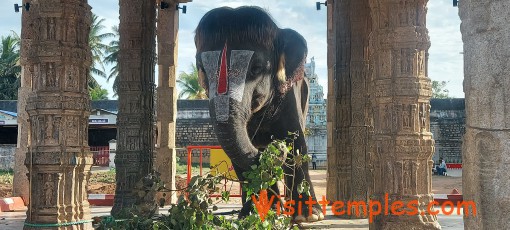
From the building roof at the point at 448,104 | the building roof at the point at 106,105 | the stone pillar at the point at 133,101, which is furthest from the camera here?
the building roof at the point at 106,105

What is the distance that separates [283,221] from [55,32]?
8.99ft

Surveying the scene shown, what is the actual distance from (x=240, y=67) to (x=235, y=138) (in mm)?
924

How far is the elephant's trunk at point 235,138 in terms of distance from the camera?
5.10 metres

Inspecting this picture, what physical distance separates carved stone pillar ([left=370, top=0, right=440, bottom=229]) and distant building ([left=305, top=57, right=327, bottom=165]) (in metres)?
25.5

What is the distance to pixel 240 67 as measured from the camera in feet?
18.4

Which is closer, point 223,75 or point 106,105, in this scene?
point 223,75

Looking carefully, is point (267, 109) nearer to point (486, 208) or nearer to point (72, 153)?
point (72, 153)

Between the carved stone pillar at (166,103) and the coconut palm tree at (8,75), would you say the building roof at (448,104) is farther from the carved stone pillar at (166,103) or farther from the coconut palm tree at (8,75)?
the coconut palm tree at (8,75)

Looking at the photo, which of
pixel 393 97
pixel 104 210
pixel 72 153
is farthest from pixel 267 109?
pixel 104 210

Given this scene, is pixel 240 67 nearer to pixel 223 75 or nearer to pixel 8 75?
pixel 223 75

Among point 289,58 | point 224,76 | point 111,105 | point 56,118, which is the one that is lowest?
point 56,118

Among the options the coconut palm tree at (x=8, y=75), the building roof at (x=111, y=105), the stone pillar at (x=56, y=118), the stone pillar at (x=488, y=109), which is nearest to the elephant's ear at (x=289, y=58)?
the stone pillar at (x=56, y=118)

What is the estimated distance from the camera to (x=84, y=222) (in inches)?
188

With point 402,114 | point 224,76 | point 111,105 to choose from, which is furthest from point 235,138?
point 111,105
